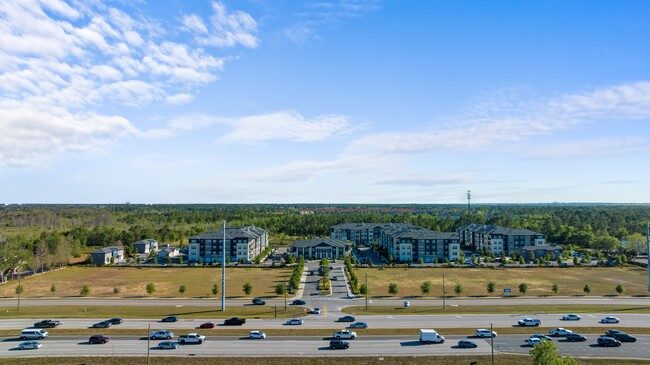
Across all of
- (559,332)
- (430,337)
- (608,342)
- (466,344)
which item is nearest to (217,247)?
(430,337)

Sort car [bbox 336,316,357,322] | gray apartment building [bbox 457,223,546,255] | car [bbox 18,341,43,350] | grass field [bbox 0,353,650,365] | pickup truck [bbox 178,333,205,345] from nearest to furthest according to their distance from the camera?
grass field [bbox 0,353,650,365] → car [bbox 18,341,43,350] → pickup truck [bbox 178,333,205,345] → car [bbox 336,316,357,322] → gray apartment building [bbox 457,223,546,255]

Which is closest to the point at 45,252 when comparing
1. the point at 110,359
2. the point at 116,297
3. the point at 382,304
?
the point at 116,297

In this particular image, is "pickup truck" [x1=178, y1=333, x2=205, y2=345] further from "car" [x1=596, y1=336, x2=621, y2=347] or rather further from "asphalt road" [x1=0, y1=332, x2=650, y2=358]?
"car" [x1=596, y1=336, x2=621, y2=347]

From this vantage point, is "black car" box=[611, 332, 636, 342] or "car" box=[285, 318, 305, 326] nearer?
"black car" box=[611, 332, 636, 342]

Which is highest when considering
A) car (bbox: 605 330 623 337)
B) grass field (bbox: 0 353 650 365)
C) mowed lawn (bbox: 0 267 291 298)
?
car (bbox: 605 330 623 337)

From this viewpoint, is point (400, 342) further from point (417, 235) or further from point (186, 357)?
point (417, 235)

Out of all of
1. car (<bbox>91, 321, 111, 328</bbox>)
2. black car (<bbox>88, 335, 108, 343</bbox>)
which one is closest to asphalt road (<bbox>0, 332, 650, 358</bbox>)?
black car (<bbox>88, 335, 108, 343</bbox>)

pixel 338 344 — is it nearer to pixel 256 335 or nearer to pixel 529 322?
pixel 256 335

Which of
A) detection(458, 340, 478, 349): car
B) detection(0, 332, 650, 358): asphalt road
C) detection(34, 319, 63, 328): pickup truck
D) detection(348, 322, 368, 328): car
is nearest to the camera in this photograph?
detection(0, 332, 650, 358): asphalt road
